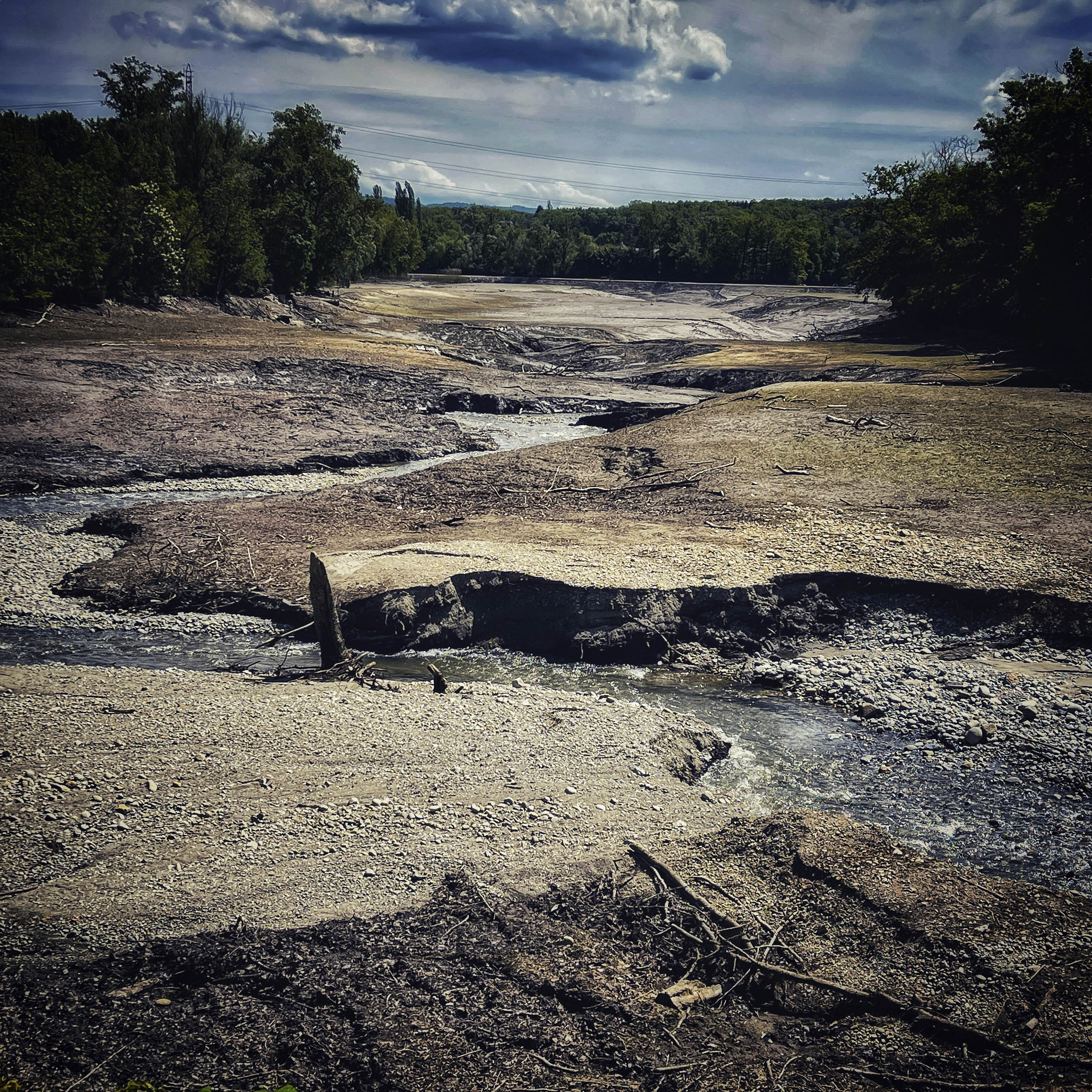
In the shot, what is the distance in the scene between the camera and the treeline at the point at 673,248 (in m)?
101

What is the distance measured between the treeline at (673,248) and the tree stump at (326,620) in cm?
8673

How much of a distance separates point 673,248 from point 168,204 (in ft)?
264

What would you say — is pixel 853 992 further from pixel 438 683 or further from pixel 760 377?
pixel 760 377

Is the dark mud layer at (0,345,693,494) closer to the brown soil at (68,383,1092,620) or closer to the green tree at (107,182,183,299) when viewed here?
the brown soil at (68,383,1092,620)

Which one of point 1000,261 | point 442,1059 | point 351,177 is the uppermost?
point 351,177

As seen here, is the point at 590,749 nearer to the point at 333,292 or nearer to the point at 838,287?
the point at 333,292

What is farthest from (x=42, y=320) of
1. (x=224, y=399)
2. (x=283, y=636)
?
(x=283, y=636)

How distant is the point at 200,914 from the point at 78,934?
0.96 m

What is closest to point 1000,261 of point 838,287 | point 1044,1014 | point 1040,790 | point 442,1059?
point 1040,790

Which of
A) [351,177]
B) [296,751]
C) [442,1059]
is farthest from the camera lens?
[351,177]

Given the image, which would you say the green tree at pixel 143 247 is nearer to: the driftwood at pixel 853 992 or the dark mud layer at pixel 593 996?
the dark mud layer at pixel 593 996

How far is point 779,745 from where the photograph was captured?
35.3 ft

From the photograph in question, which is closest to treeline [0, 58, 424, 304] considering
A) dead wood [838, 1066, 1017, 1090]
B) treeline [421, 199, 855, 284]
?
dead wood [838, 1066, 1017, 1090]

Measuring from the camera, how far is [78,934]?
675 cm
